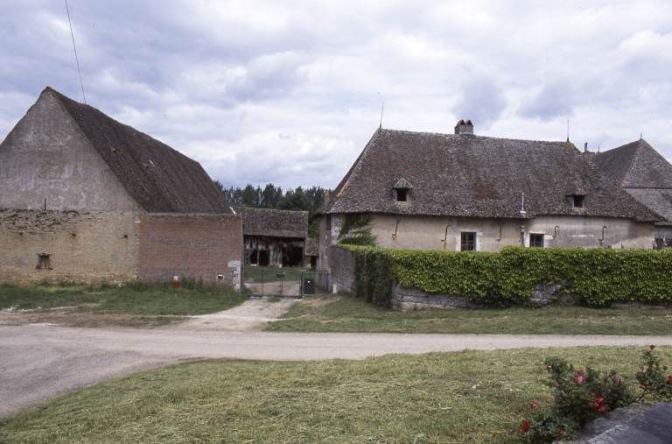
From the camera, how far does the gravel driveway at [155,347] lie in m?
9.18

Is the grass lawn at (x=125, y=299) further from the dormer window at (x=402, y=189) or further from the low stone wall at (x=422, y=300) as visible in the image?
the dormer window at (x=402, y=189)

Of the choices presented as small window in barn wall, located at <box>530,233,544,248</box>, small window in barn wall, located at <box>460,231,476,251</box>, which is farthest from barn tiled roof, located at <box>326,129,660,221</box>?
small window in barn wall, located at <box>530,233,544,248</box>

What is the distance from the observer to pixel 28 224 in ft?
69.0

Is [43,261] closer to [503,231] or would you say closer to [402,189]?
[402,189]

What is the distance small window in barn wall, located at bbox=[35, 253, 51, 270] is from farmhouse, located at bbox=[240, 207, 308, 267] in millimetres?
24710

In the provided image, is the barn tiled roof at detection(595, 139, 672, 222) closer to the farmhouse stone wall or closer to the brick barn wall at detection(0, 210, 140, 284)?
the farmhouse stone wall

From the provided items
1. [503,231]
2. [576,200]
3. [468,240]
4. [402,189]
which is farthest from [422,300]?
[576,200]

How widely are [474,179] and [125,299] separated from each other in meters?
17.0

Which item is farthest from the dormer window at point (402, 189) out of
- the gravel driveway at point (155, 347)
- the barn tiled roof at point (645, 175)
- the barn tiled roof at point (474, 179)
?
the barn tiled roof at point (645, 175)

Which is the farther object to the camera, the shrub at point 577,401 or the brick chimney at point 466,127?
the brick chimney at point 466,127

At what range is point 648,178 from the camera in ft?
111

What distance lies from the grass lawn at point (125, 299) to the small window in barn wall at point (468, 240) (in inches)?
418

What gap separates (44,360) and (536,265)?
1345 cm

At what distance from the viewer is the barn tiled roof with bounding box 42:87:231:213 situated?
2189 centimetres
